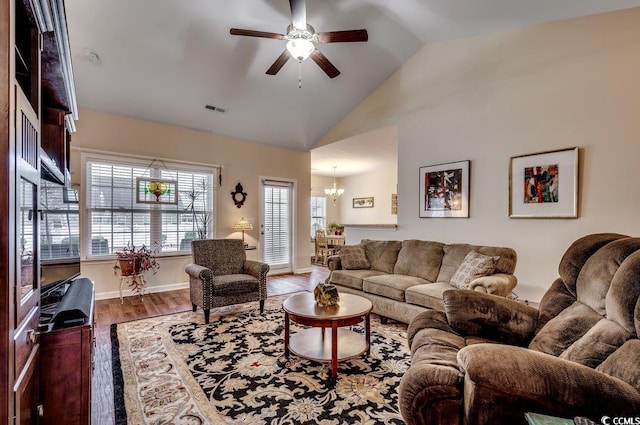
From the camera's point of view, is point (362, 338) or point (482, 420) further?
→ point (362, 338)

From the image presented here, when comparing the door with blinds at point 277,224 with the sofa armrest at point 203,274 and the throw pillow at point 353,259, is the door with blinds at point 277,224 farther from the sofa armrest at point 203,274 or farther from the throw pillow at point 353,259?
the sofa armrest at point 203,274

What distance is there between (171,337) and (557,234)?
415cm

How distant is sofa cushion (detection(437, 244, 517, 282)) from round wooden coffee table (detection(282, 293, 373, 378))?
4.42 feet

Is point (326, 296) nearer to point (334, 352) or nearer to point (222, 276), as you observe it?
point (334, 352)

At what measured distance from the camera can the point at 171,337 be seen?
3.00 meters

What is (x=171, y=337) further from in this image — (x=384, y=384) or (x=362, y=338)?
(x=384, y=384)

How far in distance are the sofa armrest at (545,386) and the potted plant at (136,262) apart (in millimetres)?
4420

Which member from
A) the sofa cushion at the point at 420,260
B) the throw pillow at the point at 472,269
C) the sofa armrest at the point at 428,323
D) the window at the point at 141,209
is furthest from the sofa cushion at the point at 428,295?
the window at the point at 141,209

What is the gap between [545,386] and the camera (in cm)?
101

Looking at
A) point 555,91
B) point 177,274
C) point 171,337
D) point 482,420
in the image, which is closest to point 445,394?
point 482,420

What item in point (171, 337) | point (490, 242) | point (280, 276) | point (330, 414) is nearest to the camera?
point (330, 414)

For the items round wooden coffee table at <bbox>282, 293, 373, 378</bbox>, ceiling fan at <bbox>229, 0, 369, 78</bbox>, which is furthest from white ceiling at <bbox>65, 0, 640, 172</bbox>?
round wooden coffee table at <bbox>282, 293, 373, 378</bbox>

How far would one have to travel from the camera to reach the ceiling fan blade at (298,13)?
2.45 meters

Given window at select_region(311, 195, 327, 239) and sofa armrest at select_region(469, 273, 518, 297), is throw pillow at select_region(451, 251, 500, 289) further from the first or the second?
window at select_region(311, 195, 327, 239)
